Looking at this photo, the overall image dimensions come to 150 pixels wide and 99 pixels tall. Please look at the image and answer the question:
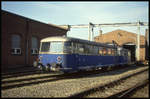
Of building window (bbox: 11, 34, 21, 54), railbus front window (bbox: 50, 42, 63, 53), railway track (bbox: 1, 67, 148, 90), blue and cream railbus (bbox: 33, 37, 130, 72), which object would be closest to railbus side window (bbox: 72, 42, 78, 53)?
blue and cream railbus (bbox: 33, 37, 130, 72)

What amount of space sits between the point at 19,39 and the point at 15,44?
825 mm

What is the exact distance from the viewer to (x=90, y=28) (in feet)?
111

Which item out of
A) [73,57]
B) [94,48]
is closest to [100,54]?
[94,48]

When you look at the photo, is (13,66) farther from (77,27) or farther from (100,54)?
(77,27)

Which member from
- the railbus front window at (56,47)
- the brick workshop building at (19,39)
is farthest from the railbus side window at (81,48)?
the brick workshop building at (19,39)

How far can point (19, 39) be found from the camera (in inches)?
800

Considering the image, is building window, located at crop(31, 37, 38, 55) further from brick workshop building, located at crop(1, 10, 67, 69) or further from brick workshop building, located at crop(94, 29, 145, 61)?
brick workshop building, located at crop(94, 29, 145, 61)

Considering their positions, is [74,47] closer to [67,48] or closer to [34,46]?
[67,48]

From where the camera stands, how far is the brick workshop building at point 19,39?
18.3m

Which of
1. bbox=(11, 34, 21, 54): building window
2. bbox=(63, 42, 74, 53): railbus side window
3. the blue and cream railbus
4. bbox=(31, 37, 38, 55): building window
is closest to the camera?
the blue and cream railbus

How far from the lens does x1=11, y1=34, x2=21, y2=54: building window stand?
1940cm

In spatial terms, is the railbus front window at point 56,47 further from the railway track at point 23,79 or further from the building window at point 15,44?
the building window at point 15,44

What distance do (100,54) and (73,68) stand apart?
15.0 ft

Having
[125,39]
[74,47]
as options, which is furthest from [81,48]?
[125,39]
